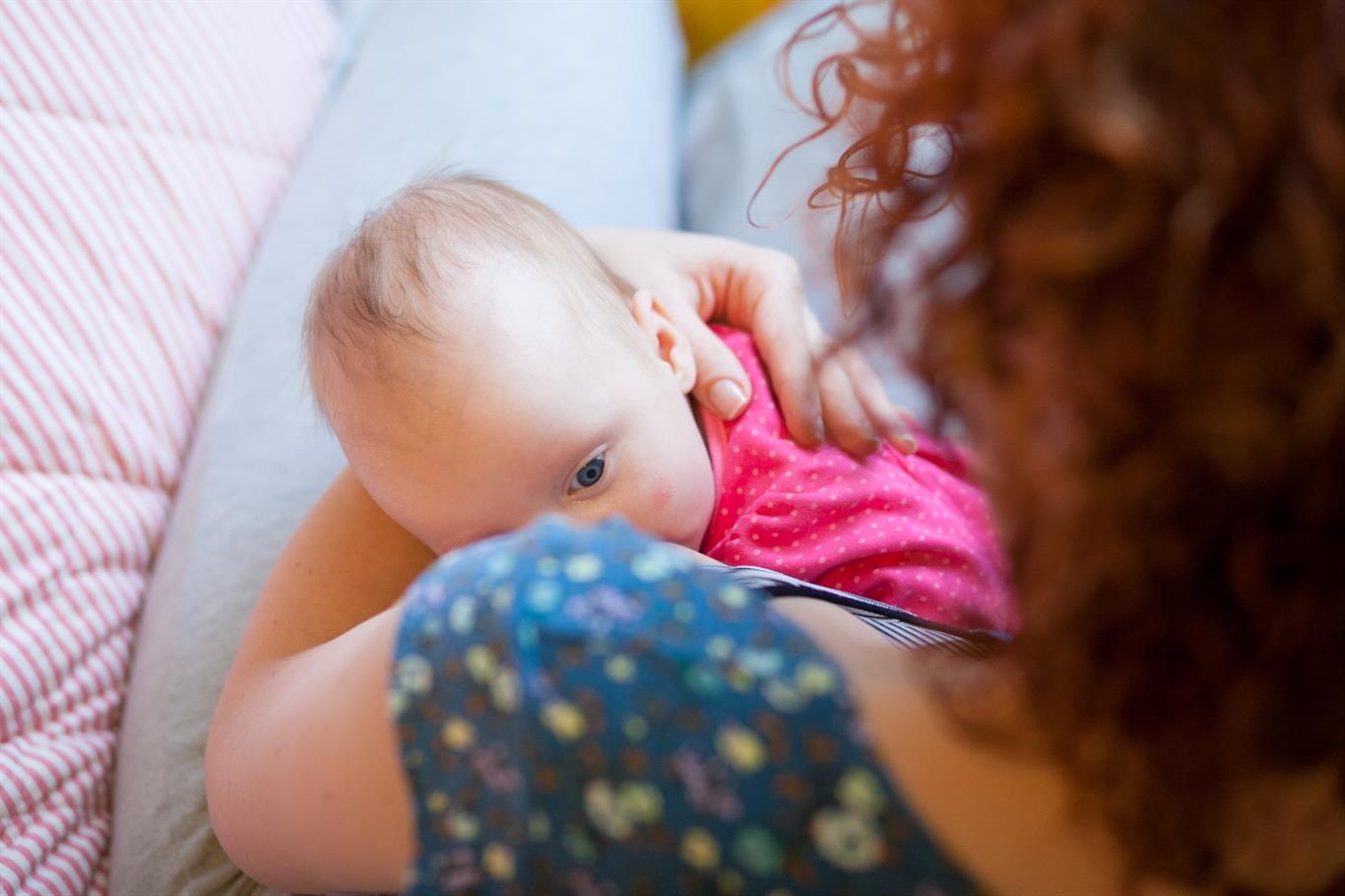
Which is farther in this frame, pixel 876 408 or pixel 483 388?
pixel 876 408

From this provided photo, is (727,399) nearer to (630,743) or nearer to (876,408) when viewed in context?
(876,408)

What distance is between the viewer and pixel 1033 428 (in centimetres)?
41

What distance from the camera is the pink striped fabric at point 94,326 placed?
0.91 m

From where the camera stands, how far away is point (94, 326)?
1.06 meters

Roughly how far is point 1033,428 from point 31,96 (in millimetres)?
1082

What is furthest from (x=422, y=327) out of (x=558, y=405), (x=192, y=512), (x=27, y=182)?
(x=27, y=182)

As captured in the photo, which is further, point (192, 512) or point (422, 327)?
point (192, 512)

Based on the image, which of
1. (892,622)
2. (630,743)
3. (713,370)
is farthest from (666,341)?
(630,743)

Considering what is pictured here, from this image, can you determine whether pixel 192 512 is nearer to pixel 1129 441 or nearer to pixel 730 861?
pixel 730 861

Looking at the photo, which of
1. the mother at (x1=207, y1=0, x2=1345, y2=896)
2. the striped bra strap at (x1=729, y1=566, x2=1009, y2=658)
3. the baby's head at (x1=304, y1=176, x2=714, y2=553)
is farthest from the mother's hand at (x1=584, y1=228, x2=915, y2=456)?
the mother at (x1=207, y1=0, x2=1345, y2=896)

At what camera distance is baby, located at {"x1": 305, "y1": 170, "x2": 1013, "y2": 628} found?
2.68 ft

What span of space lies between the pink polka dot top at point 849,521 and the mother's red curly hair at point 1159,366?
1.19 ft

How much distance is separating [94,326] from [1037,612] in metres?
0.98

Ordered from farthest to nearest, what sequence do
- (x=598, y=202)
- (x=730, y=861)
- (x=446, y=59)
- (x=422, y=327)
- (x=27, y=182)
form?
(x=446, y=59) < (x=598, y=202) < (x=27, y=182) < (x=422, y=327) < (x=730, y=861)
